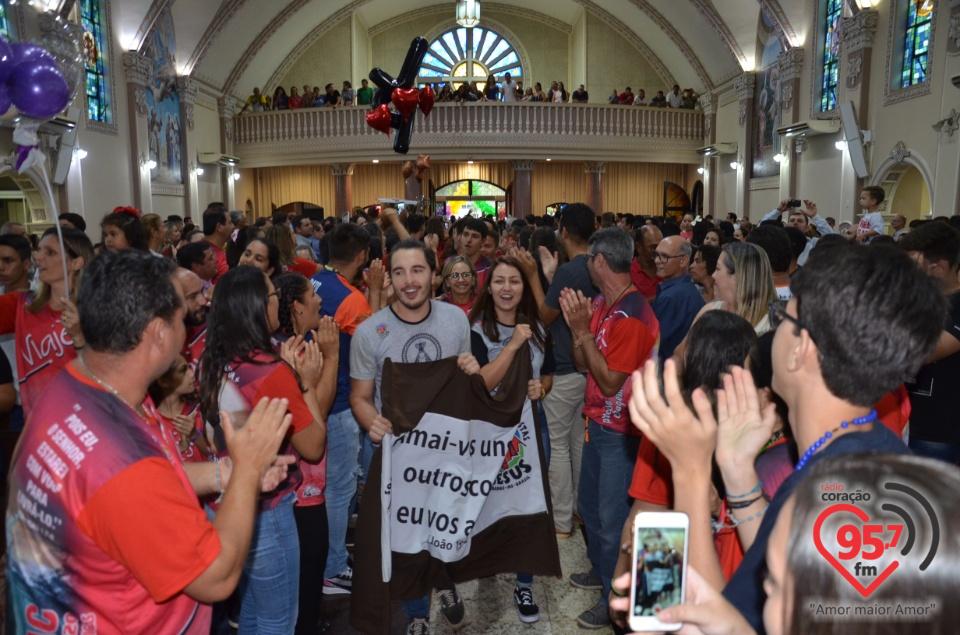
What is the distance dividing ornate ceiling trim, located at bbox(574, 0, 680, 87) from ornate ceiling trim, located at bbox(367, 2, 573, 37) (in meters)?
2.15

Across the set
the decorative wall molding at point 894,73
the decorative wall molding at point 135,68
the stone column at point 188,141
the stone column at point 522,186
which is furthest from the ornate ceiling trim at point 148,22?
the decorative wall molding at point 894,73

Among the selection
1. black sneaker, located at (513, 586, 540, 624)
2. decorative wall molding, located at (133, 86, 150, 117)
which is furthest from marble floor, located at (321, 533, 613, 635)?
decorative wall molding, located at (133, 86, 150, 117)

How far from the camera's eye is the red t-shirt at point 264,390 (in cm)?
238

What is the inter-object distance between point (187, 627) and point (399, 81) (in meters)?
9.89

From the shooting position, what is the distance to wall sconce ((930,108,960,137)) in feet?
33.5

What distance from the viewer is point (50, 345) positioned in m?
3.22

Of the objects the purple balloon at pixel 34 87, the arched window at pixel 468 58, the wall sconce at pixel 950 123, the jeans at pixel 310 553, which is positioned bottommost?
the jeans at pixel 310 553

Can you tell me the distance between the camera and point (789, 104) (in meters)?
15.6

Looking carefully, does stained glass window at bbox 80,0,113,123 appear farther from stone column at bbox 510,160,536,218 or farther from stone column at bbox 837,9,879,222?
stone column at bbox 837,9,879,222

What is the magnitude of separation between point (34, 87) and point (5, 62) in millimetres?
182

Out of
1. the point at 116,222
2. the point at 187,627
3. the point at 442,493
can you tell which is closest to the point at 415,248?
the point at 442,493

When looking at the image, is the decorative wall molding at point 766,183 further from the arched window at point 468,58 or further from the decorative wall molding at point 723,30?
the arched window at point 468,58

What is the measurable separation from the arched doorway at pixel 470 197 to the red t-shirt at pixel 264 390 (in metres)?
20.7

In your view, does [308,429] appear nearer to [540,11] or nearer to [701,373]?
[701,373]
